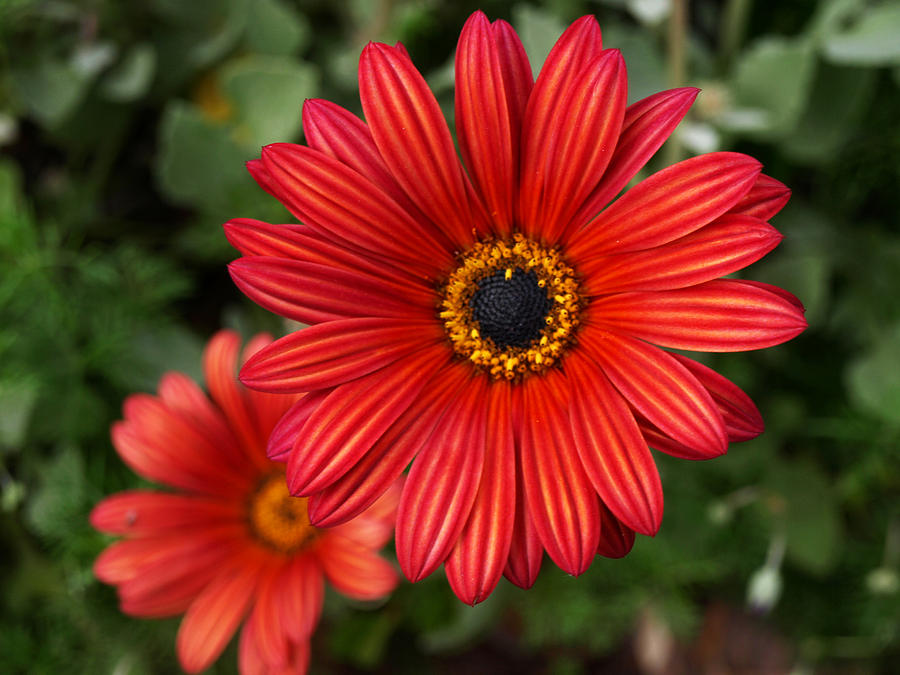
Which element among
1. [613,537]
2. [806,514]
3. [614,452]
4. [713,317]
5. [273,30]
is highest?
[273,30]

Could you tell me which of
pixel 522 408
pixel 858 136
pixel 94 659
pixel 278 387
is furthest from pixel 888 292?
pixel 94 659

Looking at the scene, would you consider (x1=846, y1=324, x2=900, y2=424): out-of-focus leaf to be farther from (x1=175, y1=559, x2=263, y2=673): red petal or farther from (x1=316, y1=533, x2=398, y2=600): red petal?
(x1=175, y1=559, x2=263, y2=673): red petal

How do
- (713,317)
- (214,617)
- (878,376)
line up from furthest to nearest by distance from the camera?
(878,376) < (214,617) < (713,317)

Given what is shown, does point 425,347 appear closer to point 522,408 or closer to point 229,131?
point 522,408

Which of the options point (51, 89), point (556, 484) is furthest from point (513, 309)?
point (51, 89)

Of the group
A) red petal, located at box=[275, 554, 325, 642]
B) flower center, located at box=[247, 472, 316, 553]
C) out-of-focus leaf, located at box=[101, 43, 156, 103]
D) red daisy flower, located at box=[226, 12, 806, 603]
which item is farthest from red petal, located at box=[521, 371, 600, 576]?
out-of-focus leaf, located at box=[101, 43, 156, 103]

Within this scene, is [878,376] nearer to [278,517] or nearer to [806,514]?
[806,514]

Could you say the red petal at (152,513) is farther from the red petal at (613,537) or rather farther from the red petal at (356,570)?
the red petal at (613,537)
